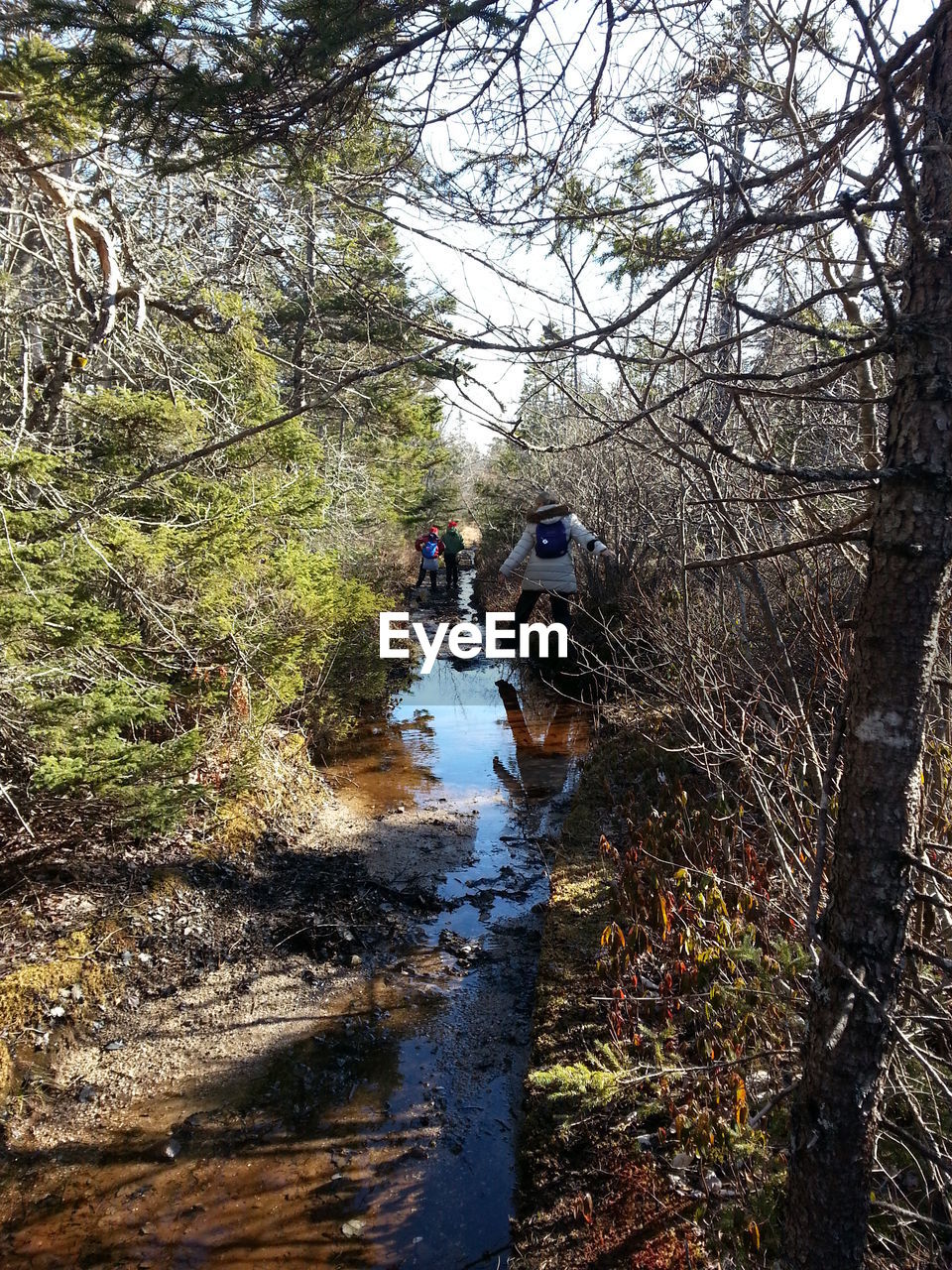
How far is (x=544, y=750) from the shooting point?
797 centimetres

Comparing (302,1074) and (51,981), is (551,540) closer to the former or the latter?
(302,1074)

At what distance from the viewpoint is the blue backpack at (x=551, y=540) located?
8.36 m

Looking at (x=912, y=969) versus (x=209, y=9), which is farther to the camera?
(x=209, y=9)

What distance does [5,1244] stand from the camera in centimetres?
261

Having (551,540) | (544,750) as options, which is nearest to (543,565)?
(551,540)

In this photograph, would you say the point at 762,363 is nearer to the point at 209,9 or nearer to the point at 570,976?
the point at 209,9

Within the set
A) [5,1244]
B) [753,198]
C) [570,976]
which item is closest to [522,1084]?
[570,976]

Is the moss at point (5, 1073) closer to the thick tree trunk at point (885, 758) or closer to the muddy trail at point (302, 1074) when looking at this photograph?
the muddy trail at point (302, 1074)

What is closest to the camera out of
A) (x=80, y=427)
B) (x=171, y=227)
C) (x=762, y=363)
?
(x=762, y=363)

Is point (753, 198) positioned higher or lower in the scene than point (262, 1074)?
higher

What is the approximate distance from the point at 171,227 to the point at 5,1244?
663 cm

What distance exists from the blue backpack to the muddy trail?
146 inches

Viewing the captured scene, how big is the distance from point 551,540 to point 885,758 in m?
7.03

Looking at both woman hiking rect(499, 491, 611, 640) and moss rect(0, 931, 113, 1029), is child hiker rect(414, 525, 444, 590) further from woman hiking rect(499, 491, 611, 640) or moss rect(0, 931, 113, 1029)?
moss rect(0, 931, 113, 1029)
